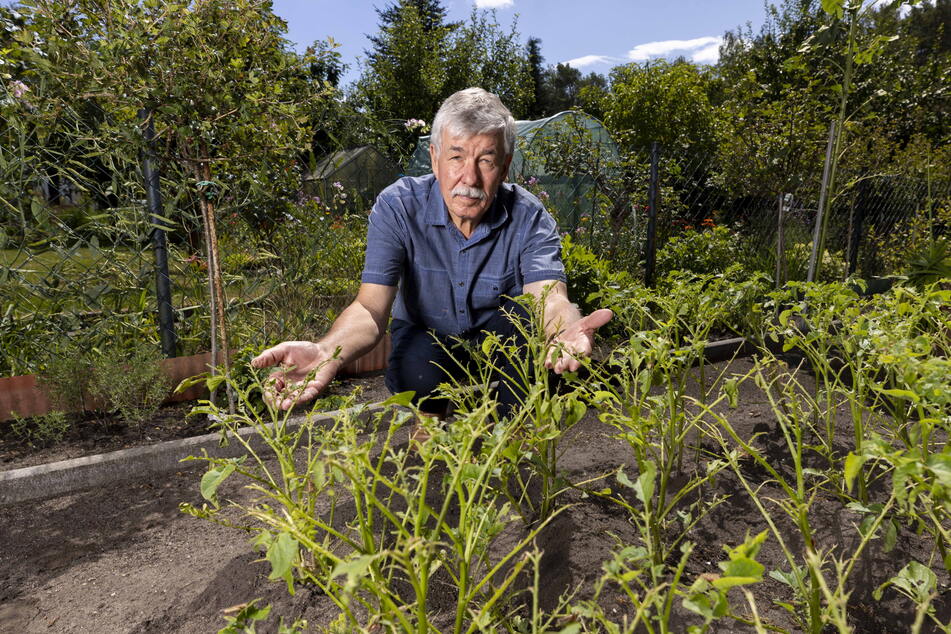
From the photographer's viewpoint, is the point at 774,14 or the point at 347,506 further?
the point at 774,14

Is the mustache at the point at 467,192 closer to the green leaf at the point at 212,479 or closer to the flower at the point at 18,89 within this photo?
the green leaf at the point at 212,479

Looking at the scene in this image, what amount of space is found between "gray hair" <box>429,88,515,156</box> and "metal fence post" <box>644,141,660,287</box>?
2506 millimetres

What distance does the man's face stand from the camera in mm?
2209

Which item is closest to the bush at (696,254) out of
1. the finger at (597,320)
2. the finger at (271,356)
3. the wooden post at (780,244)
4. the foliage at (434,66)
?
the wooden post at (780,244)

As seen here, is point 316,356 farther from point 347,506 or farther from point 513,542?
point 513,542

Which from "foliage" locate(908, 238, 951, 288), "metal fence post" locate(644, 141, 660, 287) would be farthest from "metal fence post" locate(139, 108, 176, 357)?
"foliage" locate(908, 238, 951, 288)

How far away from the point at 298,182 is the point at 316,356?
6.96 ft

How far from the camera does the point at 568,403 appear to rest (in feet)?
4.02

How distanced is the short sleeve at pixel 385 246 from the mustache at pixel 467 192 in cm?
33

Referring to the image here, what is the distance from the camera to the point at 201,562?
64.6 inches

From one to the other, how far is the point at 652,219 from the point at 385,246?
2785 mm

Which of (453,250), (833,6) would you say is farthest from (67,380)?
(833,6)

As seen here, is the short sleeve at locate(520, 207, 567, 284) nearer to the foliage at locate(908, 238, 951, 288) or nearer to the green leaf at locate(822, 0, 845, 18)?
the green leaf at locate(822, 0, 845, 18)

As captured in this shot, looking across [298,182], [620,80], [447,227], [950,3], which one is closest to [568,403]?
[447,227]
